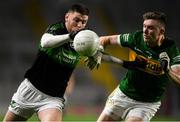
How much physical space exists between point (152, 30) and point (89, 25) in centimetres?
1102

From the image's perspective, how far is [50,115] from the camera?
7254 millimetres

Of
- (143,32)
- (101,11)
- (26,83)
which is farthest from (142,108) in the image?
(101,11)

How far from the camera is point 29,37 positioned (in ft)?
59.7

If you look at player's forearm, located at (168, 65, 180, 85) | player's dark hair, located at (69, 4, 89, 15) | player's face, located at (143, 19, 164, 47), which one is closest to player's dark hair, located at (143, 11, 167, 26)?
player's face, located at (143, 19, 164, 47)

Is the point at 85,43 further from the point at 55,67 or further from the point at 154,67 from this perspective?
the point at 154,67

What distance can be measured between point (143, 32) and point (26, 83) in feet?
5.04

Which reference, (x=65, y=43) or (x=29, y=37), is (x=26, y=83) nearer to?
(x=65, y=43)

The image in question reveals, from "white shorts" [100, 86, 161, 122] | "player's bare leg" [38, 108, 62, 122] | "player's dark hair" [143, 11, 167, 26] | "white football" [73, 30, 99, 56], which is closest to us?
"white football" [73, 30, 99, 56]

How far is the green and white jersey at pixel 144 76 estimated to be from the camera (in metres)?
7.64

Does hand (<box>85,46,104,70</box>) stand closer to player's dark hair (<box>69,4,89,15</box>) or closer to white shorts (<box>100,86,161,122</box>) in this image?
player's dark hair (<box>69,4,89,15</box>)

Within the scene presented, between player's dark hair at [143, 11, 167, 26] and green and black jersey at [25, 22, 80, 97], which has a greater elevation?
player's dark hair at [143, 11, 167, 26]

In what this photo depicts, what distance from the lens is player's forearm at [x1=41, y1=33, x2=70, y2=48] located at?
6914mm

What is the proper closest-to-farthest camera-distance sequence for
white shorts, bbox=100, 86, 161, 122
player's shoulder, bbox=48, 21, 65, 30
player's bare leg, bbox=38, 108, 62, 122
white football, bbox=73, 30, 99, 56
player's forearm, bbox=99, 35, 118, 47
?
white football, bbox=73, 30, 99, 56, player's bare leg, bbox=38, 108, 62, 122, player's shoulder, bbox=48, 21, 65, 30, white shorts, bbox=100, 86, 161, 122, player's forearm, bbox=99, 35, 118, 47

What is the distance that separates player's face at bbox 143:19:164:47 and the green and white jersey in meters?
0.15
